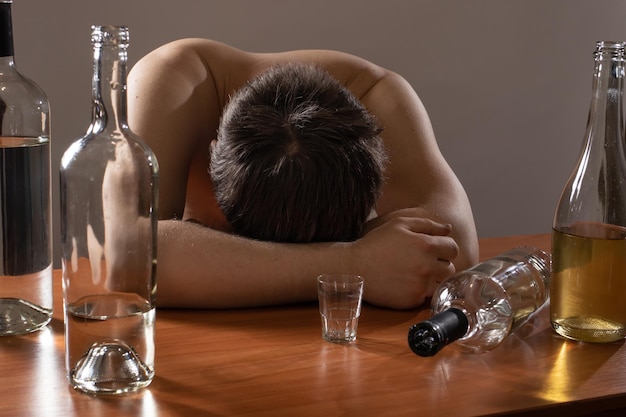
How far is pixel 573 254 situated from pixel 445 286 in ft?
0.49

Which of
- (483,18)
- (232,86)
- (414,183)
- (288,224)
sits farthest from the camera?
(483,18)

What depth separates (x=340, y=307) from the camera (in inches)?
37.0

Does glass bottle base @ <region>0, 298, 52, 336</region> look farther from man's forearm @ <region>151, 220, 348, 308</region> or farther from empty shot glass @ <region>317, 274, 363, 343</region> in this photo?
empty shot glass @ <region>317, 274, 363, 343</region>

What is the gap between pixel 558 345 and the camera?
936mm

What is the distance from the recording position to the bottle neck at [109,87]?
0.75 metres

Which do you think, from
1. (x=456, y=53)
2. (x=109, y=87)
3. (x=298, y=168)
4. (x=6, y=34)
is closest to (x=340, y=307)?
(x=298, y=168)

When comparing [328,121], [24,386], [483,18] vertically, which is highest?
[483,18]

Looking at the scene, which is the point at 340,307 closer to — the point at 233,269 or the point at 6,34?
the point at 233,269

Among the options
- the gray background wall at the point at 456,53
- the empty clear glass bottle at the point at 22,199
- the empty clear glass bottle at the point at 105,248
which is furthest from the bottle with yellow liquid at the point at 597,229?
the gray background wall at the point at 456,53

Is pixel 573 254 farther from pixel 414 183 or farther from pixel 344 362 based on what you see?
pixel 414 183

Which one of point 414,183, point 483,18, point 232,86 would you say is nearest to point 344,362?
point 414,183

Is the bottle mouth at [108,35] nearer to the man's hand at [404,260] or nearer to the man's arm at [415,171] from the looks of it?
the man's hand at [404,260]

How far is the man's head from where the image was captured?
111cm

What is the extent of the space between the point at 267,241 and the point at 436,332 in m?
0.39
